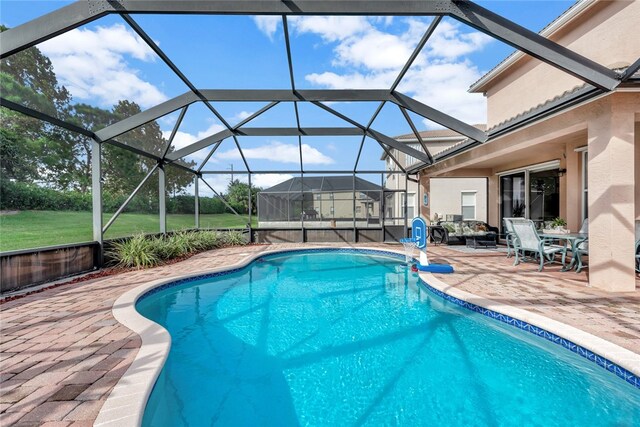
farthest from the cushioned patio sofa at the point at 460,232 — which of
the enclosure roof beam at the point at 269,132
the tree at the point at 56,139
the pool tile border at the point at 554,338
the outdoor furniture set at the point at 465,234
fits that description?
the tree at the point at 56,139

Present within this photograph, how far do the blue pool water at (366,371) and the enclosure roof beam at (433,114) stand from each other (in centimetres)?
428

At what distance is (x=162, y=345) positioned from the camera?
9.29 feet

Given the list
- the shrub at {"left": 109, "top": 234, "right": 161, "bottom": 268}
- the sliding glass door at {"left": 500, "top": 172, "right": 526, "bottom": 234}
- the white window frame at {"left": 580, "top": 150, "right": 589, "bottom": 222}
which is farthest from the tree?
the sliding glass door at {"left": 500, "top": 172, "right": 526, "bottom": 234}

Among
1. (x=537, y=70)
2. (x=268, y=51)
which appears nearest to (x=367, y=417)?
(x=268, y=51)

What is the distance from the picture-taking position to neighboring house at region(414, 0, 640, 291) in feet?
13.7

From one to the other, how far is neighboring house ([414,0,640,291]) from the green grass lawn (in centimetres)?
986

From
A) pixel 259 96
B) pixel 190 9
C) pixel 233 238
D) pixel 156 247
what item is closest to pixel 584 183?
pixel 259 96

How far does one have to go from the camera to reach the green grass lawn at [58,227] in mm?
7012

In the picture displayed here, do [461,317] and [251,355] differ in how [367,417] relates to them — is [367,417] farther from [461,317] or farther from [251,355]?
[461,317]

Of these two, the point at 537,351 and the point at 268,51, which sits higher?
the point at 268,51

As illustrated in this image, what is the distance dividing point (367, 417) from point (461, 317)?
2490 millimetres

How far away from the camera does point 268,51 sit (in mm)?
5766

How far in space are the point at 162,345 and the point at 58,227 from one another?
8.02 m

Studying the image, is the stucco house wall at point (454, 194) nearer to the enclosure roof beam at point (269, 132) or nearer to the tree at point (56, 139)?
the enclosure roof beam at point (269, 132)
